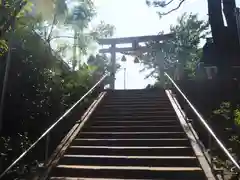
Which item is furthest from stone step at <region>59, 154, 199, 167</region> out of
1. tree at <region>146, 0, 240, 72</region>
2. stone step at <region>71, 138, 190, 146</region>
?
tree at <region>146, 0, 240, 72</region>

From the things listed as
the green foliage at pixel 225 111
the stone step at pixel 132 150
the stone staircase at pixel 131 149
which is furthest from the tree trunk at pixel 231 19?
the stone step at pixel 132 150

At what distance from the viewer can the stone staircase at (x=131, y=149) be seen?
5363 mm

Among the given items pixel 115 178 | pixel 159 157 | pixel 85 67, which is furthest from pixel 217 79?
pixel 115 178

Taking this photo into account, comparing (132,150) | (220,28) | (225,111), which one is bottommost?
(132,150)

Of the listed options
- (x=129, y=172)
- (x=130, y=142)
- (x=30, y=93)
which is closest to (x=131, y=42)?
(x=30, y=93)

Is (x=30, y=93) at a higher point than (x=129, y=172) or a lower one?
higher

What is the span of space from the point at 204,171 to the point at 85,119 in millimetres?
4174

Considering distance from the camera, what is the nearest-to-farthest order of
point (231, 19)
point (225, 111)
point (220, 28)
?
point (225, 111) < point (220, 28) < point (231, 19)

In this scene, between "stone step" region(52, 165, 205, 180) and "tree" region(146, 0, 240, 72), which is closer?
"stone step" region(52, 165, 205, 180)

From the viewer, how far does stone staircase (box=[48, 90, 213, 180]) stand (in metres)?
5.36

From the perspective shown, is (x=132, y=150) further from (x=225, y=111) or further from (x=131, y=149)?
(x=225, y=111)

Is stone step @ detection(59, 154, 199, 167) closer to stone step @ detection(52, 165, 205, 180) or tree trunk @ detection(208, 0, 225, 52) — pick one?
stone step @ detection(52, 165, 205, 180)

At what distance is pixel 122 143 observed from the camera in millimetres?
6828

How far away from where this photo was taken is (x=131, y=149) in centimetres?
632
